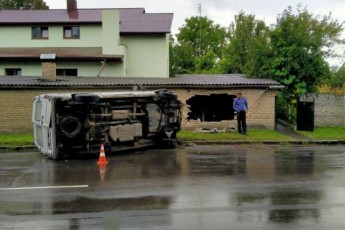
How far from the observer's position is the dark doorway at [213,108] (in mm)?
25453

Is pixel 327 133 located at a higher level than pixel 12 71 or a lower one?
lower

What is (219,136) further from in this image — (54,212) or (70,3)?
(70,3)

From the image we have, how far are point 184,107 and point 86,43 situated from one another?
13682mm

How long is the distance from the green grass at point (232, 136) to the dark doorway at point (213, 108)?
4.54 metres

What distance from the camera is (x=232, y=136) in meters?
19.5

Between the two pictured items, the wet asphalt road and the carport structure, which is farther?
the carport structure

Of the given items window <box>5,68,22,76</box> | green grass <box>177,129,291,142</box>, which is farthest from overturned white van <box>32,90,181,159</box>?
window <box>5,68,22,76</box>

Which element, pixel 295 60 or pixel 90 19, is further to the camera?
pixel 90 19

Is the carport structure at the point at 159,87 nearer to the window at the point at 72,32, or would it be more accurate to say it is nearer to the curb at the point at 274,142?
the curb at the point at 274,142

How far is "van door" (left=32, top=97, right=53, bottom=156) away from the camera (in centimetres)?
1441

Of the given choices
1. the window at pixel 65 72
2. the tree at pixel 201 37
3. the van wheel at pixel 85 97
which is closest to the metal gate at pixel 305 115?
the van wheel at pixel 85 97

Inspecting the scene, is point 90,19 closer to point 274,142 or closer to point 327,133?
point 327,133

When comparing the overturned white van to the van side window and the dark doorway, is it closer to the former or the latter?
the van side window

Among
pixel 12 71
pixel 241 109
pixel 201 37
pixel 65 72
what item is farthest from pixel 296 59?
pixel 201 37
